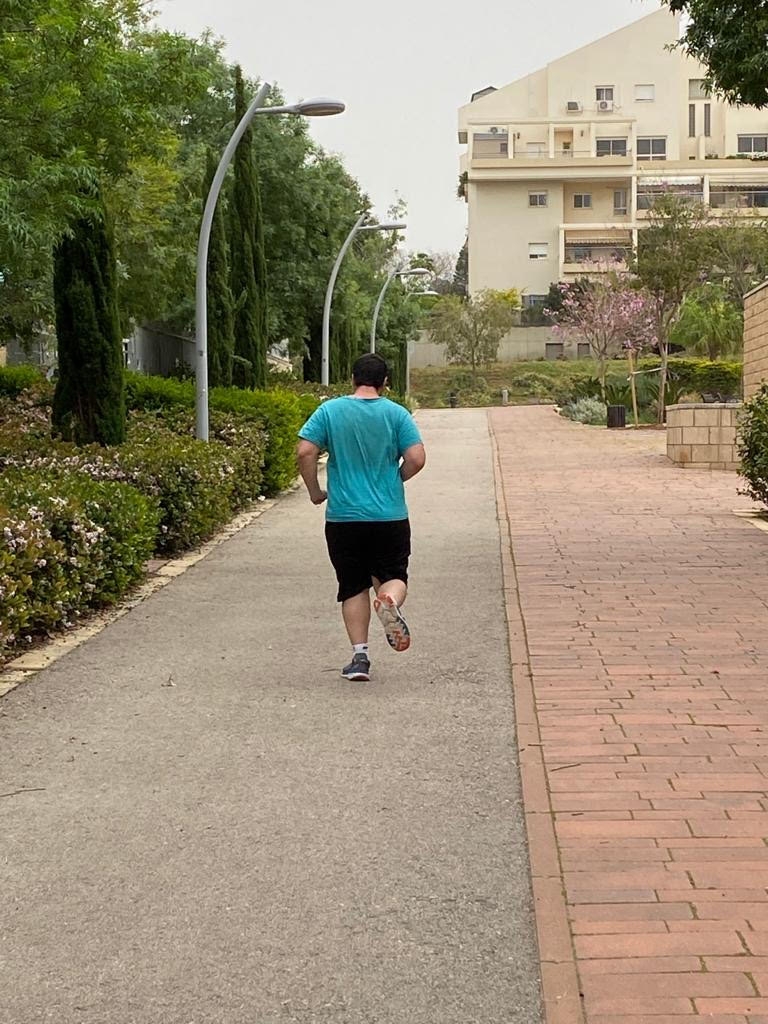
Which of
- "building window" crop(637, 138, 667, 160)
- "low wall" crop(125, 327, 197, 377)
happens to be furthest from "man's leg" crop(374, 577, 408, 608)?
"building window" crop(637, 138, 667, 160)

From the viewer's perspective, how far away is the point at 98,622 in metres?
8.81

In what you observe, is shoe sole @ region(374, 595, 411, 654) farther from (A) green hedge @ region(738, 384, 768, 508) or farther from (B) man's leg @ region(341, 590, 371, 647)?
(A) green hedge @ region(738, 384, 768, 508)

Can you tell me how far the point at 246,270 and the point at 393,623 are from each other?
18191mm

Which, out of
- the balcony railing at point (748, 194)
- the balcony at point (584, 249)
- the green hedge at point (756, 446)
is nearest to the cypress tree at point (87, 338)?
the green hedge at point (756, 446)

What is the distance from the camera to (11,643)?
25.3 feet

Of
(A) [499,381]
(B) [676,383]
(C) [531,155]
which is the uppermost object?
(C) [531,155]

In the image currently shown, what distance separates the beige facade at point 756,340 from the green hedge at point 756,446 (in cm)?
588

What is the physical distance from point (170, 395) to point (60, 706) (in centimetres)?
1517

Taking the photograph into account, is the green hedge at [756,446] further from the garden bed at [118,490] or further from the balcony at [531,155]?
the balcony at [531,155]

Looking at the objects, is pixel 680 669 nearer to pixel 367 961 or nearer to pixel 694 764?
pixel 694 764

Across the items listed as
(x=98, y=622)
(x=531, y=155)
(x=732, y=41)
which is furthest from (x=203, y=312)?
(x=531, y=155)

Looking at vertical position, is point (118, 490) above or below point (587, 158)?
below

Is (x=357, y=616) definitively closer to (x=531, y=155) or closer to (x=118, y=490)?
(x=118, y=490)

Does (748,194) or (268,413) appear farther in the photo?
(748,194)
